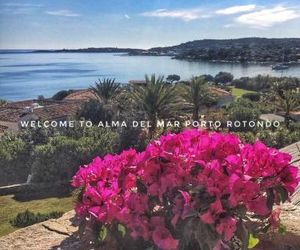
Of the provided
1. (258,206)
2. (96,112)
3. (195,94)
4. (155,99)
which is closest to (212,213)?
(258,206)

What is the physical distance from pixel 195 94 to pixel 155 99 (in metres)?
7.01

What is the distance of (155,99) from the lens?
2359 centimetres

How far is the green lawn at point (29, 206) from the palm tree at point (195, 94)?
16.0 metres

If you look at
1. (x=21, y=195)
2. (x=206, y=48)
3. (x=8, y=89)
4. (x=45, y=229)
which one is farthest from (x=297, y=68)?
(x=45, y=229)

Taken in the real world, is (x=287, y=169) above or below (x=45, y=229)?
above

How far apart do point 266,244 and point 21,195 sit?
14140 millimetres

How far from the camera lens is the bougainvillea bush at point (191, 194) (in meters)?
1.88

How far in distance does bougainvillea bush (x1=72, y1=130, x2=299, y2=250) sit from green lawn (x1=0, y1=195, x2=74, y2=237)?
11.0 m

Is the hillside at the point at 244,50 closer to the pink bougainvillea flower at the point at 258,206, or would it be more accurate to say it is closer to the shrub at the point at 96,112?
the shrub at the point at 96,112

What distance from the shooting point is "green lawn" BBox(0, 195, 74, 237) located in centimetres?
1348

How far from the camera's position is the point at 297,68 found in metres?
94.9

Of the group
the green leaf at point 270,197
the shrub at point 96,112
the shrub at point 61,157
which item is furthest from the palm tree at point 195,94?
the green leaf at point 270,197

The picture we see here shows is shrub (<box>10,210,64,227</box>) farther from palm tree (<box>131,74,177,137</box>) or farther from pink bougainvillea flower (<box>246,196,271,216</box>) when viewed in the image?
palm tree (<box>131,74,177,137</box>)

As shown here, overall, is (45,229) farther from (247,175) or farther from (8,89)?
(8,89)
